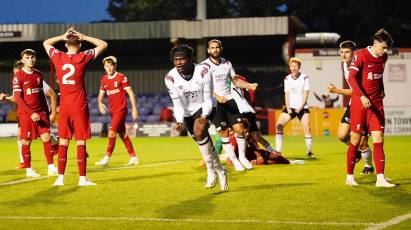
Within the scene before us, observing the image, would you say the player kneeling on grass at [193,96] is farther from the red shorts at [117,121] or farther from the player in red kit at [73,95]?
the red shorts at [117,121]

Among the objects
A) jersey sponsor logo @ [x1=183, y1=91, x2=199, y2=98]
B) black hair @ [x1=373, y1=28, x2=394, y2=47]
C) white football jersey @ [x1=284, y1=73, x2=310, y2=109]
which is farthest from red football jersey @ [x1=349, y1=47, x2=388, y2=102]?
white football jersey @ [x1=284, y1=73, x2=310, y2=109]

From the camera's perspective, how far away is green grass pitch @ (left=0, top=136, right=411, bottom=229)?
8930mm

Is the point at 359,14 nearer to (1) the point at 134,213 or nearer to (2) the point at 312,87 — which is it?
(2) the point at 312,87

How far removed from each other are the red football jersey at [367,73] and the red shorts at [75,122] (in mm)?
4100

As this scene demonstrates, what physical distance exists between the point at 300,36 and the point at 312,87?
Result: 185 inches

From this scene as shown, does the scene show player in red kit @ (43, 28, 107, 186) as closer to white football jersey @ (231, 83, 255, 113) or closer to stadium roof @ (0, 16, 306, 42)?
white football jersey @ (231, 83, 255, 113)

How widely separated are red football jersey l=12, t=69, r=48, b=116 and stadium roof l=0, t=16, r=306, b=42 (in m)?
26.8

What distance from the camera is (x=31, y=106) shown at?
15.0m

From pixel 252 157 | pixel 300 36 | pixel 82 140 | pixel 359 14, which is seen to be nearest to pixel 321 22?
pixel 359 14

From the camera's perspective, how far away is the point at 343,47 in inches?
529

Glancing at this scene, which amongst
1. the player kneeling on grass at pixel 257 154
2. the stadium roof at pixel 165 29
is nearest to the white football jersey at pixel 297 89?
the player kneeling on grass at pixel 257 154

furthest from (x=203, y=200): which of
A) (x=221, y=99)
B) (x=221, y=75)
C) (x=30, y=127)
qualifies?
(x=30, y=127)

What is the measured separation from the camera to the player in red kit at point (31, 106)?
14859 millimetres

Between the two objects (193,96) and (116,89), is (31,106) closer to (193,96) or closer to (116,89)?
(116,89)
